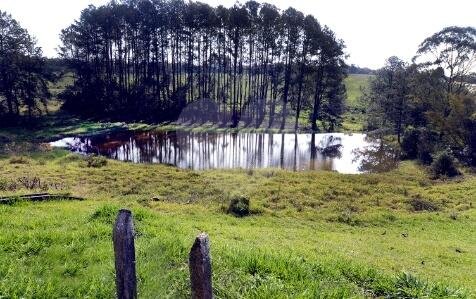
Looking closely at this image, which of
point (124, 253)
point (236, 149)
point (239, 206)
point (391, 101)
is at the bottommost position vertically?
point (236, 149)

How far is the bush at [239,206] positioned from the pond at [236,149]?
13.7 meters

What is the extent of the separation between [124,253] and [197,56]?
64.5 meters

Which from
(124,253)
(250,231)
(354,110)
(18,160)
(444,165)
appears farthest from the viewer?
(354,110)

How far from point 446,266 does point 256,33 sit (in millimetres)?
55654

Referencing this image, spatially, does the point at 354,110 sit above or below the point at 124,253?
below

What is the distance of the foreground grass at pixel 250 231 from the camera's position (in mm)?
6422

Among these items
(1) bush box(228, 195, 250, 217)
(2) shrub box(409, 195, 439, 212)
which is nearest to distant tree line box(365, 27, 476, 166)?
(2) shrub box(409, 195, 439, 212)

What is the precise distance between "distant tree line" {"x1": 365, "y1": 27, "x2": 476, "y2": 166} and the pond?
3.98 metres

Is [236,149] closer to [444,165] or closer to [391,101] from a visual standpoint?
[444,165]

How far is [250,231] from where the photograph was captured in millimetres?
14867

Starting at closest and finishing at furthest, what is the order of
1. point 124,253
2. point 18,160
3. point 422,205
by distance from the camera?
1. point 124,253
2. point 422,205
3. point 18,160

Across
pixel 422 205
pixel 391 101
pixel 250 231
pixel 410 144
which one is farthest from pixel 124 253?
pixel 391 101

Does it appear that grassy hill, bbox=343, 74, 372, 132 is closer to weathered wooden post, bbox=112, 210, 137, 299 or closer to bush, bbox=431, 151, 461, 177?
bush, bbox=431, 151, 461, 177

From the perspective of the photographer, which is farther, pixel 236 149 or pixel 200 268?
pixel 236 149
